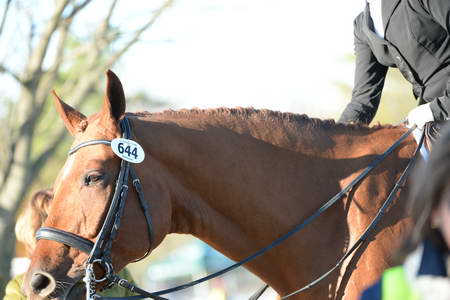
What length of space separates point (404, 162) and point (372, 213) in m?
0.40

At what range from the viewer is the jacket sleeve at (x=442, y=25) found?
4078mm

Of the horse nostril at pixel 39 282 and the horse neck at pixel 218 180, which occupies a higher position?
the horse neck at pixel 218 180

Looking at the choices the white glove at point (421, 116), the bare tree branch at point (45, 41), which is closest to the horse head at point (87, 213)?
the white glove at point (421, 116)

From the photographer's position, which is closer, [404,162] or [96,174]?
[96,174]

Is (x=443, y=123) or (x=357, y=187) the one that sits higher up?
(x=443, y=123)

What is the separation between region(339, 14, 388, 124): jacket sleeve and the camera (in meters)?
4.87

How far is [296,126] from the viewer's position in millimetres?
4305

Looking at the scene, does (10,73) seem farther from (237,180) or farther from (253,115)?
(237,180)

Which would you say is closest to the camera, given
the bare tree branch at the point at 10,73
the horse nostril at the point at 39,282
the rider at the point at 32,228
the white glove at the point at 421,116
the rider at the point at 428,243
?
the rider at the point at 428,243

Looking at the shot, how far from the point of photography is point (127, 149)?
12.9 feet

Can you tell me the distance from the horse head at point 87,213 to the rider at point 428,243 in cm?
237

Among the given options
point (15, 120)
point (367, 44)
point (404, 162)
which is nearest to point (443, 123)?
point (404, 162)

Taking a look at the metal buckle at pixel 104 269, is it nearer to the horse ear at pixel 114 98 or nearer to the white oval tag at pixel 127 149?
the white oval tag at pixel 127 149

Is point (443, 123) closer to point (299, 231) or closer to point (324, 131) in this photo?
point (324, 131)
